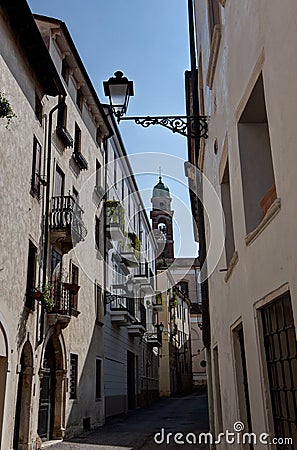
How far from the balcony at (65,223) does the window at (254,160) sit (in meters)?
9.34

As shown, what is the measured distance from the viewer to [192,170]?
47.5ft

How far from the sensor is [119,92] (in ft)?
24.3

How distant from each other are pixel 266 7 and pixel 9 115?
7.32 metres

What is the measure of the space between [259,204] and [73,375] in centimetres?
1207

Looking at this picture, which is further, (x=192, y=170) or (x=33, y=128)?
(x=192, y=170)

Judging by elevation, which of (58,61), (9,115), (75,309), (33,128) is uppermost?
(58,61)

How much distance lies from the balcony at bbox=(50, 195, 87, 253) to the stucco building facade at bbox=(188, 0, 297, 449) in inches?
296

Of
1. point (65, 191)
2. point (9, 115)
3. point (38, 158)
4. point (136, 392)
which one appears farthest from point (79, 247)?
point (136, 392)

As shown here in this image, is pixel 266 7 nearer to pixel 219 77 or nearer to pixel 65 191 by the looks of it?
pixel 219 77

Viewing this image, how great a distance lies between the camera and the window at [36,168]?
13117 millimetres

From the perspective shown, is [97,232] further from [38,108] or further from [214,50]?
[214,50]

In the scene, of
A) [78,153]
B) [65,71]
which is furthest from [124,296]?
[65,71]

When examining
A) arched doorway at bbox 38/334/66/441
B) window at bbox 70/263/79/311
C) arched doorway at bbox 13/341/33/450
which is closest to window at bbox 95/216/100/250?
window at bbox 70/263/79/311

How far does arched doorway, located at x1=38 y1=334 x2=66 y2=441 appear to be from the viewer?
13.6 m
